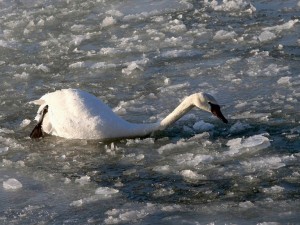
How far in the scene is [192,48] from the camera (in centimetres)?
947

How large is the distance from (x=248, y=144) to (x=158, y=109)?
150 centimetres

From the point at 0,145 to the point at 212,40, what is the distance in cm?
370

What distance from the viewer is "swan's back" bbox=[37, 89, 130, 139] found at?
22.5 ft

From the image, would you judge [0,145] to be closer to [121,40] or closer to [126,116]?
[126,116]

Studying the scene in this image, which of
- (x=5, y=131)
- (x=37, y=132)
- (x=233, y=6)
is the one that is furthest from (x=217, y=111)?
(x=233, y=6)

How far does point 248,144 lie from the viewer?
637 centimetres

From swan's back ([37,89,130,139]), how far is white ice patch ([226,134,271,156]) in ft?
3.44

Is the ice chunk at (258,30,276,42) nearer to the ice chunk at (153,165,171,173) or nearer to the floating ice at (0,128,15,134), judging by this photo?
the floating ice at (0,128,15,134)

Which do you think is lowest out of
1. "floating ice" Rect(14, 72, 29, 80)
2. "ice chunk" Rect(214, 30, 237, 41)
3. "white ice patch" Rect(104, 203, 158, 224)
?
"white ice patch" Rect(104, 203, 158, 224)

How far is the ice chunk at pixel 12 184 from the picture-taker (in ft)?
19.7

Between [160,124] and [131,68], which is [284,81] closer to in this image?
Answer: [160,124]

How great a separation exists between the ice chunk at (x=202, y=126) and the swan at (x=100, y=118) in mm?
179

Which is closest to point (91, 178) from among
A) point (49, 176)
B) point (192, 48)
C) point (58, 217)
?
point (49, 176)

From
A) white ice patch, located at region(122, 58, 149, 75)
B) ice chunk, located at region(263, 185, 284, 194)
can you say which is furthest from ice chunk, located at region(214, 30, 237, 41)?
ice chunk, located at region(263, 185, 284, 194)
